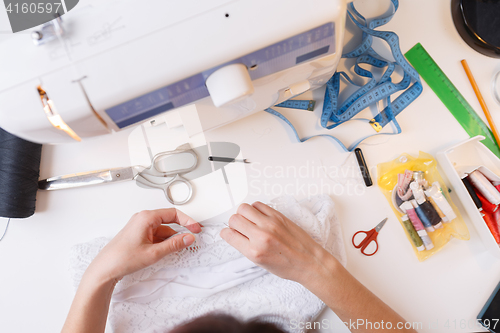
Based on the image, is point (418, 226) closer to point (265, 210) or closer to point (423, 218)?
point (423, 218)

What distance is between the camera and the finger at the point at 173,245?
2.81 ft

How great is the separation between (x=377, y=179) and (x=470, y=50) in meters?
0.59

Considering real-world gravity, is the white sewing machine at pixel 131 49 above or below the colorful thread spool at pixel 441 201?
above

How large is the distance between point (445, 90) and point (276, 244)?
0.86m

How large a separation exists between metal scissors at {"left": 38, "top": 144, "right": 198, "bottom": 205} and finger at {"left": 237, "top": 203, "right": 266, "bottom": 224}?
231mm

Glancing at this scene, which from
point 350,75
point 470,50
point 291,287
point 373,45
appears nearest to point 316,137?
point 350,75

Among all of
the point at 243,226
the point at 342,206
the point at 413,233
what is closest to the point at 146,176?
the point at 243,226

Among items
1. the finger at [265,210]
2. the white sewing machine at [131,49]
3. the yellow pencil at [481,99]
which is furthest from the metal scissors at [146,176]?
the yellow pencil at [481,99]

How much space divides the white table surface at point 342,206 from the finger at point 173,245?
0.58ft

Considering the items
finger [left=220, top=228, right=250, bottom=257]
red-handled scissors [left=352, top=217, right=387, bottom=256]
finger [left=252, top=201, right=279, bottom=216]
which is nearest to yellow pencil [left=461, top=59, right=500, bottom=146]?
red-handled scissors [left=352, top=217, right=387, bottom=256]

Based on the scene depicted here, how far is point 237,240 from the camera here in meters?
0.84

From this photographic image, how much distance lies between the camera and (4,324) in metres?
0.99

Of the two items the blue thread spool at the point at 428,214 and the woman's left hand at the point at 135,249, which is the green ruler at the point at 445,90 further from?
the woman's left hand at the point at 135,249

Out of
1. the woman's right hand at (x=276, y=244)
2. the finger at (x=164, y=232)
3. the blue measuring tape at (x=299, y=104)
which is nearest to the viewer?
the woman's right hand at (x=276, y=244)
